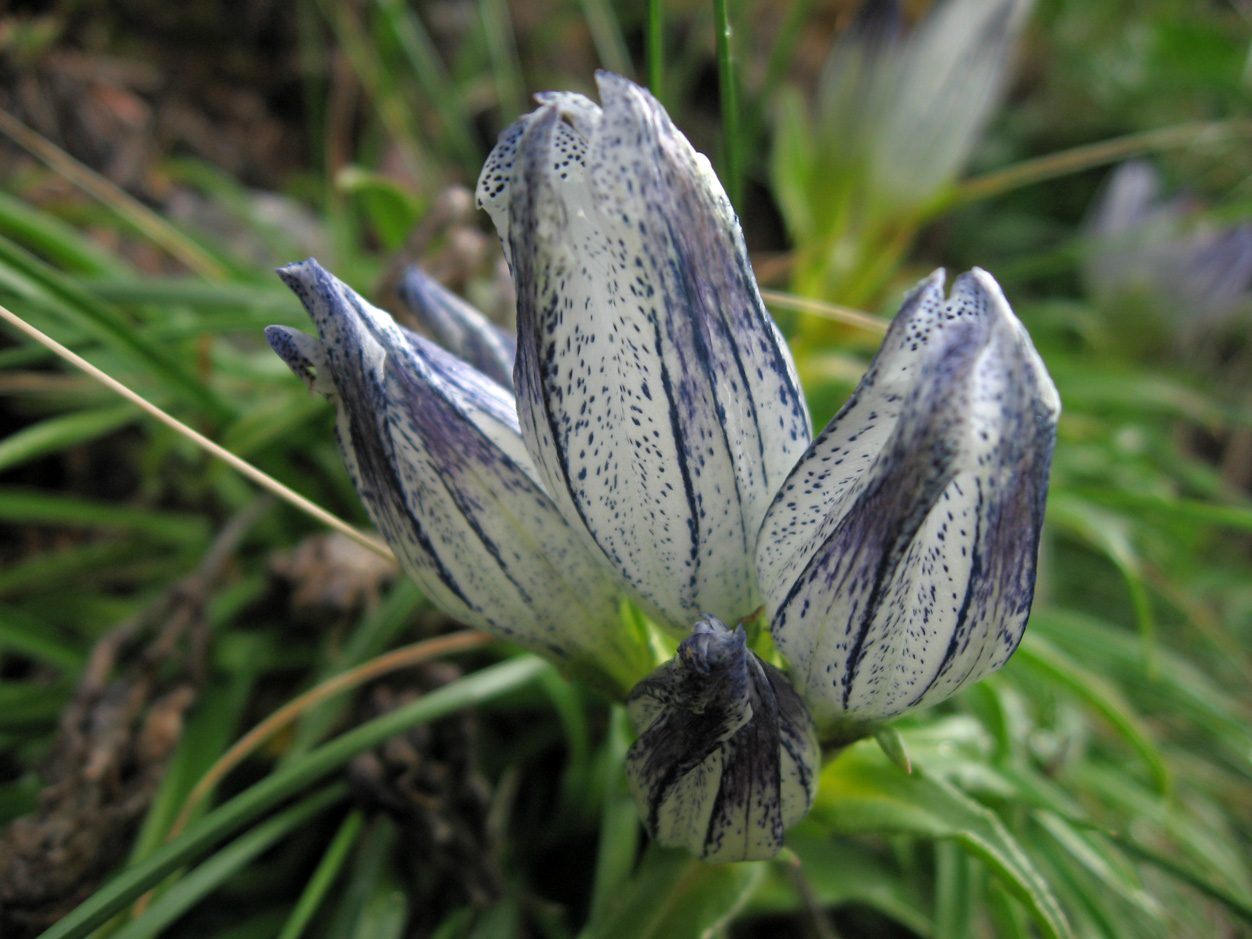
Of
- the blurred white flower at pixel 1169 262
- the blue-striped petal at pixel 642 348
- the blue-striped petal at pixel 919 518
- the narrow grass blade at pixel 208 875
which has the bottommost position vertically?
the narrow grass blade at pixel 208 875

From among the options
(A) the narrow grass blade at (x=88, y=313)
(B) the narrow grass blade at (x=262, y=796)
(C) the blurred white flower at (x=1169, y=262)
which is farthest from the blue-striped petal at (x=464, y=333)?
(C) the blurred white flower at (x=1169, y=262)

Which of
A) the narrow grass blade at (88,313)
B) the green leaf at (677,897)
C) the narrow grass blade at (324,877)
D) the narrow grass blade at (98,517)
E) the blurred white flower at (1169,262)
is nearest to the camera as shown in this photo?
the green leaf at (677,897)

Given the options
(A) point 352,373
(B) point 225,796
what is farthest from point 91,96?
(A) point 352,373

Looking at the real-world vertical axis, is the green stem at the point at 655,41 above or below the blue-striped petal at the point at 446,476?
above

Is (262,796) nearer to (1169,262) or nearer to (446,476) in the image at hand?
(446,476)

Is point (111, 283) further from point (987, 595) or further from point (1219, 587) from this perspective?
point (1219, 587)

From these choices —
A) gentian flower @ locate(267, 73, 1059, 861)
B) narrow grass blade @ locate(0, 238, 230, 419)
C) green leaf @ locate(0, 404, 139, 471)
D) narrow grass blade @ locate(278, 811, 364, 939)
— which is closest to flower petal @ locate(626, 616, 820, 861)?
gentian flower @ locate(267, 73, 1059, 861)

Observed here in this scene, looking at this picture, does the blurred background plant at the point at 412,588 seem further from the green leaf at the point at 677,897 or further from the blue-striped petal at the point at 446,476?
the blue-striped petal at the point at 446,476
